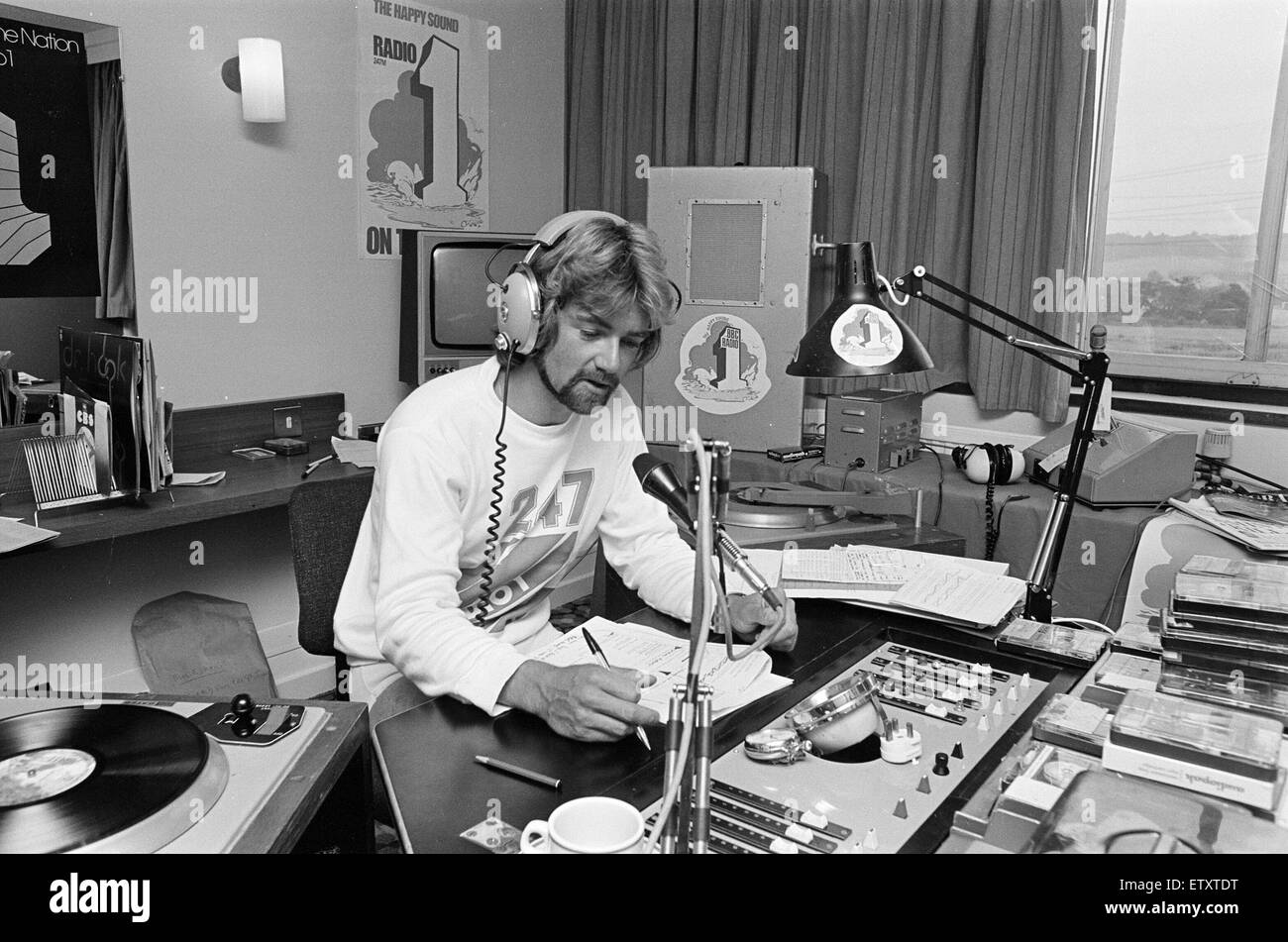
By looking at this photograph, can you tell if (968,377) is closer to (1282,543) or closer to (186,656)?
(1282,543)

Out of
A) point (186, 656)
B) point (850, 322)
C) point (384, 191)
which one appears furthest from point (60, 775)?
point (384, 191)

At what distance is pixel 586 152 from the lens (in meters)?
3.94

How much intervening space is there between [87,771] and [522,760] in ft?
1.42

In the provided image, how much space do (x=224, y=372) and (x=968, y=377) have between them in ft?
7.73

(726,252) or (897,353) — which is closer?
(897,353)

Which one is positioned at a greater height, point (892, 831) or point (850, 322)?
point (850, 322)

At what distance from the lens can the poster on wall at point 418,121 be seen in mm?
3225

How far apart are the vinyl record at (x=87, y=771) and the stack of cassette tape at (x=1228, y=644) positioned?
1108 millimetres

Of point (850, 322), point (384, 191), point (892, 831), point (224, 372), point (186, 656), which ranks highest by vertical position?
point (384, 191)

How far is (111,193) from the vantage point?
8.61 ft

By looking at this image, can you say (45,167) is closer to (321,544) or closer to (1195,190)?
(321,544)

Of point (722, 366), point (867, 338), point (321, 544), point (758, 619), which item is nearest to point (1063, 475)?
point (867, 338)

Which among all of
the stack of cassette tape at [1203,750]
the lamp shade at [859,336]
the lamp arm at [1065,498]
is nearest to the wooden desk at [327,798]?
the stack of cassette tape at [1203,750]

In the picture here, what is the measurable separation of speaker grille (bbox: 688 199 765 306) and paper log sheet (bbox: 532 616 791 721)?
1.88 m
